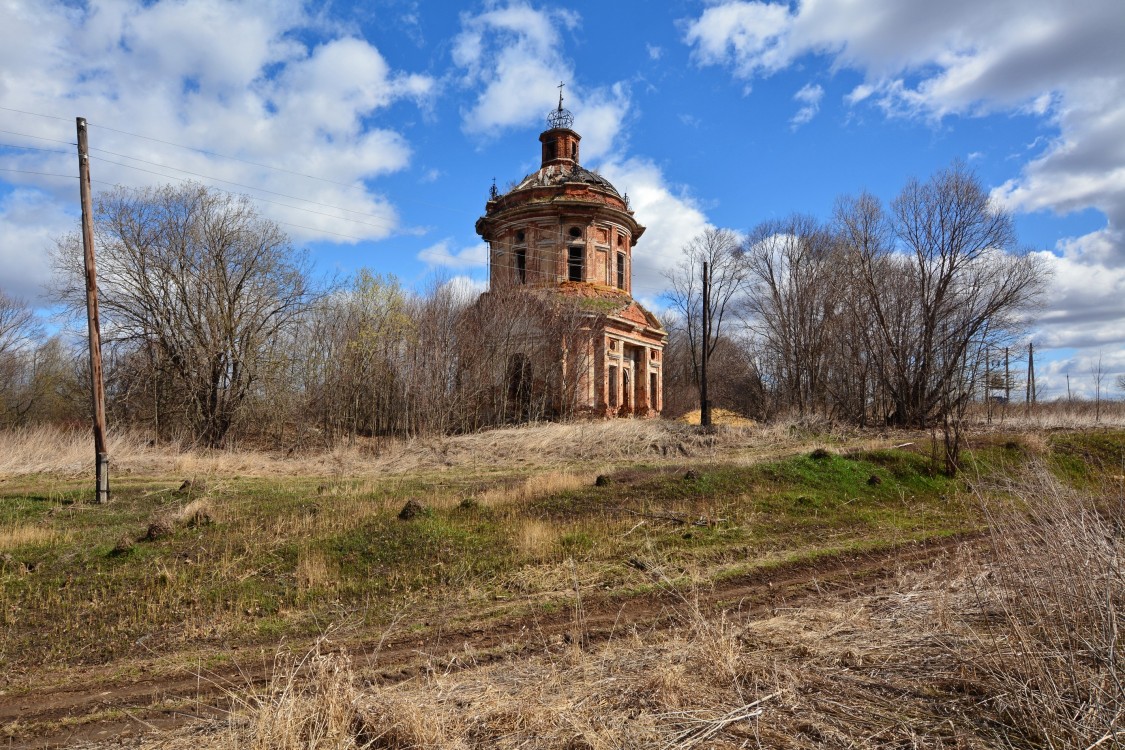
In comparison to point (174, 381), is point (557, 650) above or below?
below

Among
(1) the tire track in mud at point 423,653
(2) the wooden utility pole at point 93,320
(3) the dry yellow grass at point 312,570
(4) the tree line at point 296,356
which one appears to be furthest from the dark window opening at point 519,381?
(1) the tire track in mud at point 423,653

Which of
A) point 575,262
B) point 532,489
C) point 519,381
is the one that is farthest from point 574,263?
point 532,489

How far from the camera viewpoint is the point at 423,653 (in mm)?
5590

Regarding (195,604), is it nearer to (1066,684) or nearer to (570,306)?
(1066,684)

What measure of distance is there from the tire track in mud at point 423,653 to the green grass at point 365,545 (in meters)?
0.56

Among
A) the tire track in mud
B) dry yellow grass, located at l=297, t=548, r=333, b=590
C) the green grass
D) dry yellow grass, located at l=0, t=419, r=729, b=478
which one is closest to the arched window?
dry yellow grass, located at l=0, t=419, r=729, b=478

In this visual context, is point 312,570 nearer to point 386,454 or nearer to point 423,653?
point 423,653

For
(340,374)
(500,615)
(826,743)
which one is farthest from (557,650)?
(340,374)

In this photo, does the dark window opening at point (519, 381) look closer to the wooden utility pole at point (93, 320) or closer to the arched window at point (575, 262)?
the arched window at point (575, 262)

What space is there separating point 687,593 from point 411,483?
26.7 ft

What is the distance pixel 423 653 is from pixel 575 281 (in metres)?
27.9

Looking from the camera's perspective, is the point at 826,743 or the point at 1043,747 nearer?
the point at 1043,747

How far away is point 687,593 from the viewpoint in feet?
24.6

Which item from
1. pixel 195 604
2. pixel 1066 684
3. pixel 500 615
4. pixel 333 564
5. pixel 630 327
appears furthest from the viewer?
pixel 630 327
